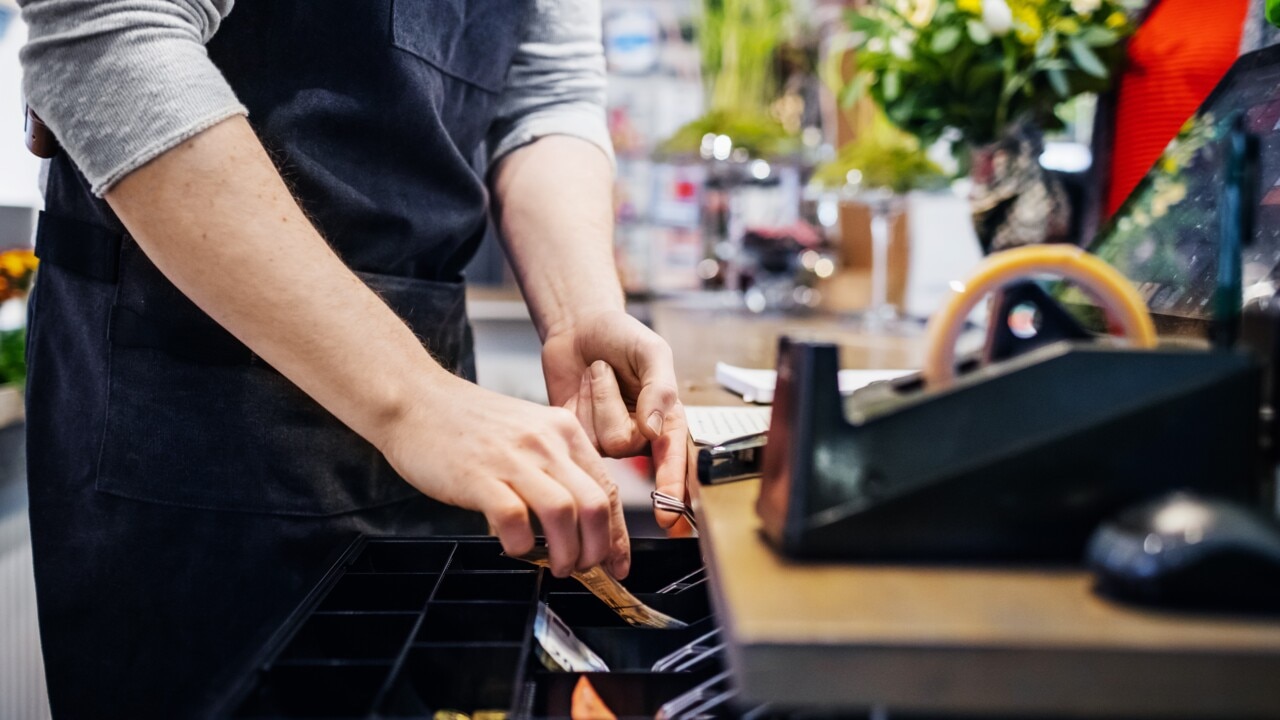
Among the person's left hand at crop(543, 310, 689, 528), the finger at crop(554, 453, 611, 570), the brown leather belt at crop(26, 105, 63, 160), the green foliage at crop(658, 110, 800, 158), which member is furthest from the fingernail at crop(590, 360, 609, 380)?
the green foliage at crop(658, 110, 800, 158)

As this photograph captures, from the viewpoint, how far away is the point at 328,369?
721mm

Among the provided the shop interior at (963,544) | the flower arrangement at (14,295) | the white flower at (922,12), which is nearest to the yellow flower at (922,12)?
the white flower at (922,12)

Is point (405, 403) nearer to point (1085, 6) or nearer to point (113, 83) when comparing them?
point (113, 83)

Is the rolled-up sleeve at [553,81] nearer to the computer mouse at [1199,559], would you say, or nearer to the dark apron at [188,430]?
the dark apron at [188,430]

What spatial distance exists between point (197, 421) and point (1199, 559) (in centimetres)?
86

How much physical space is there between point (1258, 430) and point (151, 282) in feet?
2.99

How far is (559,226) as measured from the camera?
1.21 metres

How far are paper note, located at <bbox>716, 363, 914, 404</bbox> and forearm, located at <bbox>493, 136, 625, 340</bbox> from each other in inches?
7.8

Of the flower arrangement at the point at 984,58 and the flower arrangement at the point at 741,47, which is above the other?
the flower arrangement at the point at 741,47

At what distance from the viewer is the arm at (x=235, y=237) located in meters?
0.69

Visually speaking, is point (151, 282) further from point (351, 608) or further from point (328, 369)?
point (351, 608)

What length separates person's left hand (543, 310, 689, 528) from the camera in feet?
2.81

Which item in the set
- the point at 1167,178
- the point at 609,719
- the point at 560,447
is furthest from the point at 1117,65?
the point at 609,719

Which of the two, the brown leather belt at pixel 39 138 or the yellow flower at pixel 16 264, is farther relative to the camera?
the yellow flower at pixel 16 264
